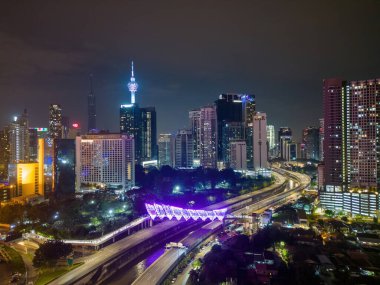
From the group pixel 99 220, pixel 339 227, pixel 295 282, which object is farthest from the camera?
pixel 99 220

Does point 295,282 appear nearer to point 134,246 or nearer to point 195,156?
point 134,246


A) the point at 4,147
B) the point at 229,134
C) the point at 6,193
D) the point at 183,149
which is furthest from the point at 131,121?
the point at 6,193

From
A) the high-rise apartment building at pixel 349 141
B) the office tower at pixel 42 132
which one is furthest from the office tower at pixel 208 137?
the high-rise apartment building at pixel 349 141

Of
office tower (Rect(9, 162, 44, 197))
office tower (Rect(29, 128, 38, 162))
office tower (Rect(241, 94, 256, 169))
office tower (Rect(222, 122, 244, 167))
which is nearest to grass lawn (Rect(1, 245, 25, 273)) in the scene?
office tower (Rect(9, 162, 44, 197))

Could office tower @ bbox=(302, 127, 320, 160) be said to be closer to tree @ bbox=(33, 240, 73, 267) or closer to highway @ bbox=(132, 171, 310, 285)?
highway @ bbox=(132, 171, 310, 285)

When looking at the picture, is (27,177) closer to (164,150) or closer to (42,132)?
(42,132)

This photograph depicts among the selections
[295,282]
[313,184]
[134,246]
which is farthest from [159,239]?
[313,184]
